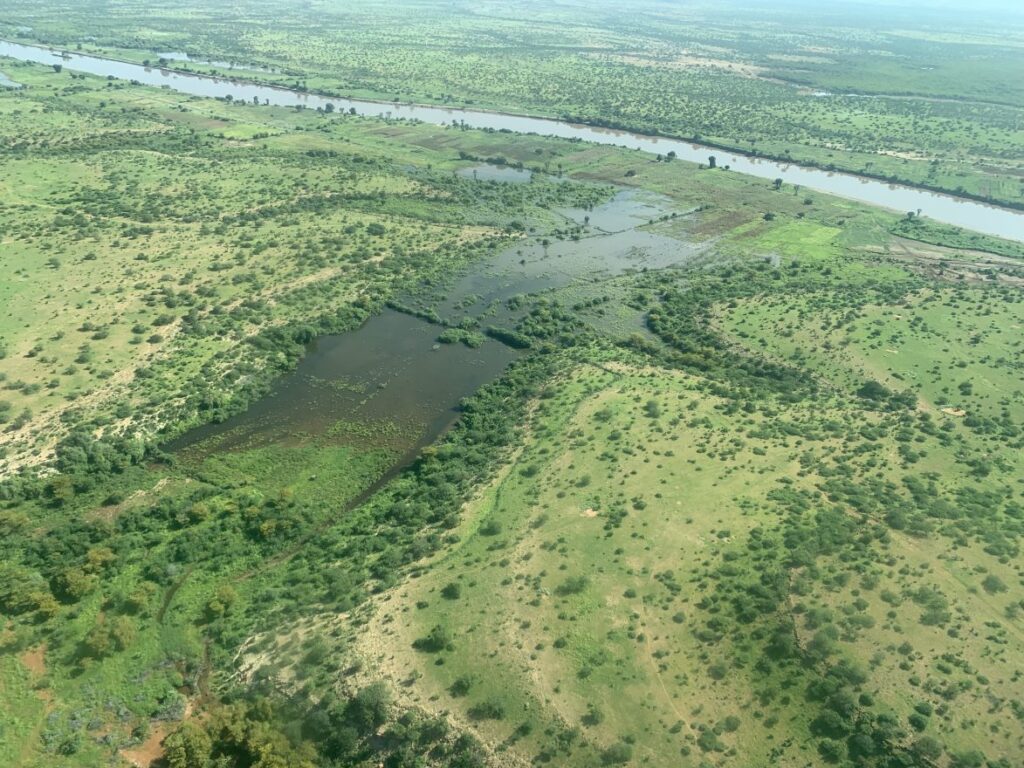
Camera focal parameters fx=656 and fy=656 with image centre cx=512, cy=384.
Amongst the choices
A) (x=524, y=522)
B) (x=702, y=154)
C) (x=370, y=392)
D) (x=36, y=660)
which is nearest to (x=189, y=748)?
(x=36, y=660)

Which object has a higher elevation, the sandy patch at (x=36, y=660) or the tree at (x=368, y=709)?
the tree at (x=368, y=709)

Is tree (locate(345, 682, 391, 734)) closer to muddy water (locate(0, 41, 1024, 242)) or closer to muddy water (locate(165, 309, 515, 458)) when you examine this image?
Answer: muddy water (locate(165, 309, 515, 458))

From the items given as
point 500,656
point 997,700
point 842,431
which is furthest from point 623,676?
point 842,431

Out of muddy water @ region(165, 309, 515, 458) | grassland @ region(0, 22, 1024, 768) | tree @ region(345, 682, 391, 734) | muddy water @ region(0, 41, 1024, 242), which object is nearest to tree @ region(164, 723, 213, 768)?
grassland @ region(0, 22, 1024, 768)

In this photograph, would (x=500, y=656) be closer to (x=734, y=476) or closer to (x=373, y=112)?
(x=734, y=476)

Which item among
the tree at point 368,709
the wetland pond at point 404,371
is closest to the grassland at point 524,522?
the tree at point 368,709

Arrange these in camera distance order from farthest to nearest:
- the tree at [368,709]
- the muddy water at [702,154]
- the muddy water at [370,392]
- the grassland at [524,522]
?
the muddy water at [702,154] < the muddy water at [370,392] < the grassland at [524,522] < the tree at [368,709]

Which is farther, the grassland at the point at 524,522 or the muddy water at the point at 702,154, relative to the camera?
the muddy water at the point at 702,154

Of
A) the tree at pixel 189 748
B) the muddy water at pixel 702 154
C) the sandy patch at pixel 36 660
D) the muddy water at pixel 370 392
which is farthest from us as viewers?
the muddy water at pixel 702 154

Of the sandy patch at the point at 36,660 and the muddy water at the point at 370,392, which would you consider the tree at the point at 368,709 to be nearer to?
the sandy patch at the point at 36,660

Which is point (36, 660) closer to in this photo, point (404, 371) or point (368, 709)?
point (368, 709)
